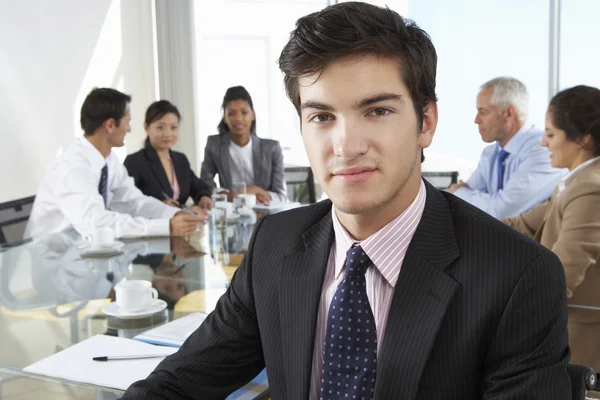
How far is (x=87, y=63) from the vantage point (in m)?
5.67

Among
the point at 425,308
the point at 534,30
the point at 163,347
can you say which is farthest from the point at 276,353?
the point at 534,30

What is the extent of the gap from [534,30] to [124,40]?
3680 millimetres

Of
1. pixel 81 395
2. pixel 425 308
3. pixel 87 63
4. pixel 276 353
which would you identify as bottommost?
pixel 81 395

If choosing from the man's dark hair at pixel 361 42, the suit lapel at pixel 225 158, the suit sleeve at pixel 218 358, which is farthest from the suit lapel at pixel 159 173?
the man's dark hair at pixel 361 42

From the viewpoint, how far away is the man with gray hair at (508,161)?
12.3 feet

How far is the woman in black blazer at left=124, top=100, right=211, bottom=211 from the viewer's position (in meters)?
4.32

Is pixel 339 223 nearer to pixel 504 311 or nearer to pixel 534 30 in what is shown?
pixel 504 311

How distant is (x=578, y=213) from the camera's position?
2.26 m

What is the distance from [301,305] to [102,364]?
53cm

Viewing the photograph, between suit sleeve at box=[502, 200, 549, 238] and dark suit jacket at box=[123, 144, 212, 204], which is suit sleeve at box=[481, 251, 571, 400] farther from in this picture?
dark suit jacket at box=[123, 144, 212, 204]

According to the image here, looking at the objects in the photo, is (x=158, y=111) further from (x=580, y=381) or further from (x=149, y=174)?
(x=580, y=381)

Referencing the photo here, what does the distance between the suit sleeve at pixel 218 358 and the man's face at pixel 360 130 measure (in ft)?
1.04

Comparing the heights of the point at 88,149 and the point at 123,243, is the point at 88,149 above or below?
above

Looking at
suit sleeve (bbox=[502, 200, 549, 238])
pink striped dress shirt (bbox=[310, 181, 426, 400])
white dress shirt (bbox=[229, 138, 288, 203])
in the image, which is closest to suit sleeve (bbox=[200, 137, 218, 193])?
white dress shirt (bbox=[229, 138, 288, 203])
